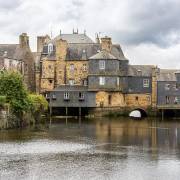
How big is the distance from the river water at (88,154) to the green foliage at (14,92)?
13.6 feet

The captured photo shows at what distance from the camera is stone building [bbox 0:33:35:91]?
98700 mm

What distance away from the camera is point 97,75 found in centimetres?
9862

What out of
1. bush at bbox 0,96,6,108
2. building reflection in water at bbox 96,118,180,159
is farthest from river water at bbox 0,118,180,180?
bush at bbox 0,96,6,108

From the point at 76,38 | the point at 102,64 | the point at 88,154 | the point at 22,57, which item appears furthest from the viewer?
the point at 76,38

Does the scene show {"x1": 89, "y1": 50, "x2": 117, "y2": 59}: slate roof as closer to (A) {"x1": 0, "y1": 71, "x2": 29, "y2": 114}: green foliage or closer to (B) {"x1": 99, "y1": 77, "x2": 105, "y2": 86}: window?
(B) {"x1": 99, "y1": 77, "x2": 105, "y2": 86}: window

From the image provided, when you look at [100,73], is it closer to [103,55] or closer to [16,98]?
[103,55]

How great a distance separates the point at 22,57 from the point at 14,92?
33.2 metres

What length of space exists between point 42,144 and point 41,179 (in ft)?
52.4

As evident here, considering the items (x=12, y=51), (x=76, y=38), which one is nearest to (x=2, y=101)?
(x=12, y=51)

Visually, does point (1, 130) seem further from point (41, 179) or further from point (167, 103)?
point (167, 103)

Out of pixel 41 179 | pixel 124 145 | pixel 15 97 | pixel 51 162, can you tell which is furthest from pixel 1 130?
pixel 41 179

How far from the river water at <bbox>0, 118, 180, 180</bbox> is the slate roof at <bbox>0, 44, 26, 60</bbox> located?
37.0 metres

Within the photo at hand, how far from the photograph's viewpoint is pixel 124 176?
35.5 m

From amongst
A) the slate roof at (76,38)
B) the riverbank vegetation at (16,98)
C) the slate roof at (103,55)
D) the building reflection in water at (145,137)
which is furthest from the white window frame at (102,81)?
the riverbank vegetation at (16,98)
